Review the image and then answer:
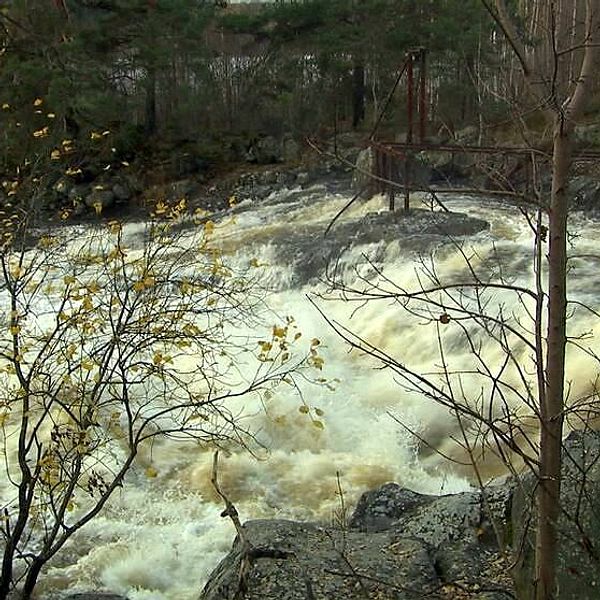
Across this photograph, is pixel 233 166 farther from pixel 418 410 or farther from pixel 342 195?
pixel 418 410

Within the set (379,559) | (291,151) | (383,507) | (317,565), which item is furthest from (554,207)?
(291,151)

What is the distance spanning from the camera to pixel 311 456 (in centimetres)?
698

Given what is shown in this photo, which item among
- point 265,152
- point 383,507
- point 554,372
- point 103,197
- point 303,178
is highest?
point 554,372

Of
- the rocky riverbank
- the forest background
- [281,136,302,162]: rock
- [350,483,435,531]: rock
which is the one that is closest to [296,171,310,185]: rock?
[281,136,302,162]: rock

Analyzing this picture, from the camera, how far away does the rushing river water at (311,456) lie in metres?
5.59

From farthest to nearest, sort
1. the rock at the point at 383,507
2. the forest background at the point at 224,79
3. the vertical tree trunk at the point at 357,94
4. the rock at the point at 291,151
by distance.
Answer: the vertical tree trunk at the point at 357,94 → the rock at the point at 291,151 → the forest background at the point at 224,79 → the rock at the point at 383,507

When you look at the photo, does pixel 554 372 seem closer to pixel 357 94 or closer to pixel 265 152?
pixel 265 152

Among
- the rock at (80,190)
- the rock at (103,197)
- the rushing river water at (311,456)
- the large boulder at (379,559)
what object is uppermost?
the large boulder at (379,559)

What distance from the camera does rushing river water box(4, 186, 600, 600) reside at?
18.3 ft

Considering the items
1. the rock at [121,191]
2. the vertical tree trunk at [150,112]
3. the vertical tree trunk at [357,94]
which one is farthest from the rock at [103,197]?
the vertical tree trunk at [357,94]

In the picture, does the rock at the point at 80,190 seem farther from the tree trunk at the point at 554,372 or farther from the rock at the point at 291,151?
the tree trunk at the point at 554,372

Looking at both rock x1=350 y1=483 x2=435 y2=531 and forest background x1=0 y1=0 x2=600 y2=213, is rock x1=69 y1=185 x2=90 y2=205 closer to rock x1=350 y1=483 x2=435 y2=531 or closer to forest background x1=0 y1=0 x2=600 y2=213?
forest background x1=0 y1=0 x2=600 y2=213

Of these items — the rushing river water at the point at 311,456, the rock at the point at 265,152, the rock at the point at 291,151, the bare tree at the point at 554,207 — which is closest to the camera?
the bare tree at the point at 554,207

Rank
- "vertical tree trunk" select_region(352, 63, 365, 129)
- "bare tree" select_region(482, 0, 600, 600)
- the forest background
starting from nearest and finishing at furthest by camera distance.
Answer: "bare tree" select_region(482, 0, 600, 600) → the forest background → "vertical tree trunk" select_region(352, 63, 365, 129)
